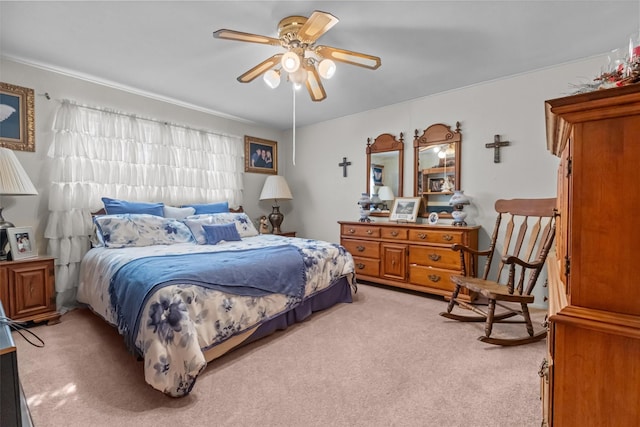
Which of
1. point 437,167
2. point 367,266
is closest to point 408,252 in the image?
point 367,266

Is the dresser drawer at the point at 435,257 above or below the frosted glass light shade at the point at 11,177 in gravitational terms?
below

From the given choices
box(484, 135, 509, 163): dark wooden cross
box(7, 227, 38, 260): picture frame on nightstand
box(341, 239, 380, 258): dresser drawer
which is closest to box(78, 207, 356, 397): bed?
box(7, 227, 38, 260): picture frame on nightstand

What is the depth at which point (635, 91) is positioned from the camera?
64cm

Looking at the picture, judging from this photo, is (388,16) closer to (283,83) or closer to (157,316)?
(283,83)

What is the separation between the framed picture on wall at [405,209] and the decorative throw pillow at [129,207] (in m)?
2.80

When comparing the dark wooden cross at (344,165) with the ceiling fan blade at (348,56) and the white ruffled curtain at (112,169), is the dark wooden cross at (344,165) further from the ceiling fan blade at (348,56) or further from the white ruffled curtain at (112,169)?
the ceiling fan blade at (348,56)

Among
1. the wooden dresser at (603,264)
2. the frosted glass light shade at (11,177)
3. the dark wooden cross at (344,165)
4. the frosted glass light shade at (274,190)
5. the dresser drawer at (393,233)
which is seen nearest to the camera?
the wooden dresser at (603,264)

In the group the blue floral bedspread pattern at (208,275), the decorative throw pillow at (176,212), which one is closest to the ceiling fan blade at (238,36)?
the blue floral bedspread pattern at (208,275)

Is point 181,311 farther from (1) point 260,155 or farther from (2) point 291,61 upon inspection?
(1) point 260,155

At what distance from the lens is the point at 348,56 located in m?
2.12

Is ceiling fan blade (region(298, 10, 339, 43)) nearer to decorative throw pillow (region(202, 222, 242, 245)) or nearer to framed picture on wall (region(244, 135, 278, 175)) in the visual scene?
decorative throw pillow (region(202, 222, 242, 245))

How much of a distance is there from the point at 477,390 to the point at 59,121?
4.08m

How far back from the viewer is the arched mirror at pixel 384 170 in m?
3.88

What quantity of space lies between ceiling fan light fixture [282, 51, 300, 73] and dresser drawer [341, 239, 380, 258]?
7.62 ft
